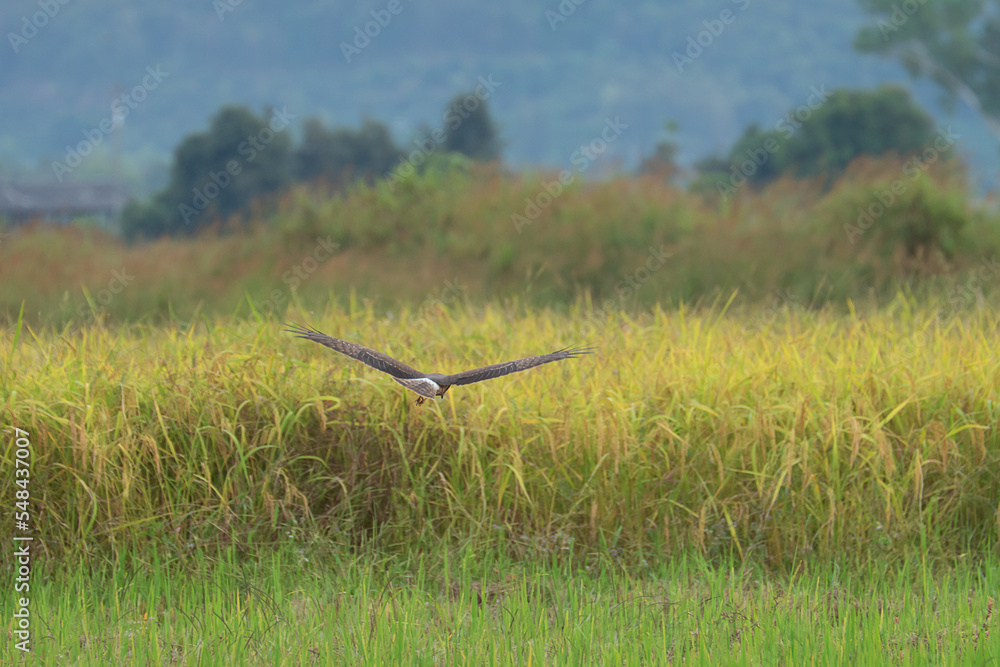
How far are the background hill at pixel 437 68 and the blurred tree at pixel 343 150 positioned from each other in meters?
96.1

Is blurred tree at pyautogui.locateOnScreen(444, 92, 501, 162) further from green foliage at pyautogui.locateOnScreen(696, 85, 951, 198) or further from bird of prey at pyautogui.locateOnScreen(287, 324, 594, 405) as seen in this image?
bird of prey at pyautogui.locateOnScreen(287, 324, 594, 405)

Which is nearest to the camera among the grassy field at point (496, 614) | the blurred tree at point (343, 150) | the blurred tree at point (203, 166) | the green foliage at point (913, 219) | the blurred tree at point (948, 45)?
the grassy field at point (496, 614)

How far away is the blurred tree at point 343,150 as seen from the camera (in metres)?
28.4

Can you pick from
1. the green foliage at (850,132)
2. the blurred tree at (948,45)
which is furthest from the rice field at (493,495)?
the blurred tree at (948,45)

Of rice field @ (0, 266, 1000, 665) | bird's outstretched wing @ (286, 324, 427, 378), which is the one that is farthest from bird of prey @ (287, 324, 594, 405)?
rice field @ (0, 266, 1000, 665)

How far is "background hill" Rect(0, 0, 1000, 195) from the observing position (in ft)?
433

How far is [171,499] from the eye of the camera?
14.2 ft

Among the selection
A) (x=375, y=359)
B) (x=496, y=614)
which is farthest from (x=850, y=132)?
(x=375, y=359)

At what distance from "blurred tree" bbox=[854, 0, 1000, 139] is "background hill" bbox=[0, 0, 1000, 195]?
90.2 m

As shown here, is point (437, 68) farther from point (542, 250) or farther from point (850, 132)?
point (542, 250)

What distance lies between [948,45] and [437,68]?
139 meters

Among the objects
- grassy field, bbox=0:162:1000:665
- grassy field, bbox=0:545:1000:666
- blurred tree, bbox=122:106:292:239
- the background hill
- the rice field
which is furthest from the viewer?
the background hill

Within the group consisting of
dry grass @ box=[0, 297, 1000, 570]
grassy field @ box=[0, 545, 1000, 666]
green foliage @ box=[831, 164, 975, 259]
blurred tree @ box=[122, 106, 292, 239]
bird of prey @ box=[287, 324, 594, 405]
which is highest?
blurred tree @ box=[122, 106, 292, 239]

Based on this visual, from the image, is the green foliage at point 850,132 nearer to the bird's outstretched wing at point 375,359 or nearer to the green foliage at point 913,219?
the green foliage at point 913,219
